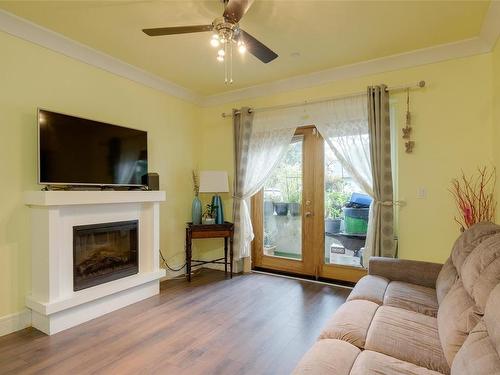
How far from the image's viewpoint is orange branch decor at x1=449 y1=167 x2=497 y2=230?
2.82 meters

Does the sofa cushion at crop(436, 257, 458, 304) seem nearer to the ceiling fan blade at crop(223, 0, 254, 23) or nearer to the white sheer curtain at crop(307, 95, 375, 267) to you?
the white sheer curtain at crop(307, 95, 375, 267)

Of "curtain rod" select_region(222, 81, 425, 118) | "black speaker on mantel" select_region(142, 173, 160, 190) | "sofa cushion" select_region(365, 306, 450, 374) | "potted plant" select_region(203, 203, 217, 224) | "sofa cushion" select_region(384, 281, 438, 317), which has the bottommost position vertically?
"sofa cushion" select_region(365, 306, 450, 374)

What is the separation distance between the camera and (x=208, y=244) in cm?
459

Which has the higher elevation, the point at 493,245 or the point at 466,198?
the point at 466,198

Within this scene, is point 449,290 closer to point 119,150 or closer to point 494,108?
point 494,108

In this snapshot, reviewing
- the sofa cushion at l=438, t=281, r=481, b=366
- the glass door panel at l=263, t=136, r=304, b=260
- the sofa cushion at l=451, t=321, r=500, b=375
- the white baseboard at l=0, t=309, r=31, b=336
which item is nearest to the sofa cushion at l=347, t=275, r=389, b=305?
the sofa cushion at l=438, t=281, r=481, b=366

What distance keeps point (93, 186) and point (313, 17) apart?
2.61m

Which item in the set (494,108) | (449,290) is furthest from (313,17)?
(449,290)

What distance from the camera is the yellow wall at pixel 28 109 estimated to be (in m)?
2.53

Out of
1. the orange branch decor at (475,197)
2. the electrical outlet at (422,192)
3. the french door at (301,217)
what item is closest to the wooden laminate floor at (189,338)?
the french door at (301,217)

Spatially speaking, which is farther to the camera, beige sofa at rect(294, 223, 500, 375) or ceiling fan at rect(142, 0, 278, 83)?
ceiling fan at rect(142, 0, 278, 83)

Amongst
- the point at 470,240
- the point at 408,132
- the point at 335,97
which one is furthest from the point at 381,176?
the point at 470,240

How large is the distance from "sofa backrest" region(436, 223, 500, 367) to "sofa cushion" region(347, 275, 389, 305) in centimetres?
38

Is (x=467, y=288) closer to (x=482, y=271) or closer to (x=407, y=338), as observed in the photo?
(x=482, y=271)
